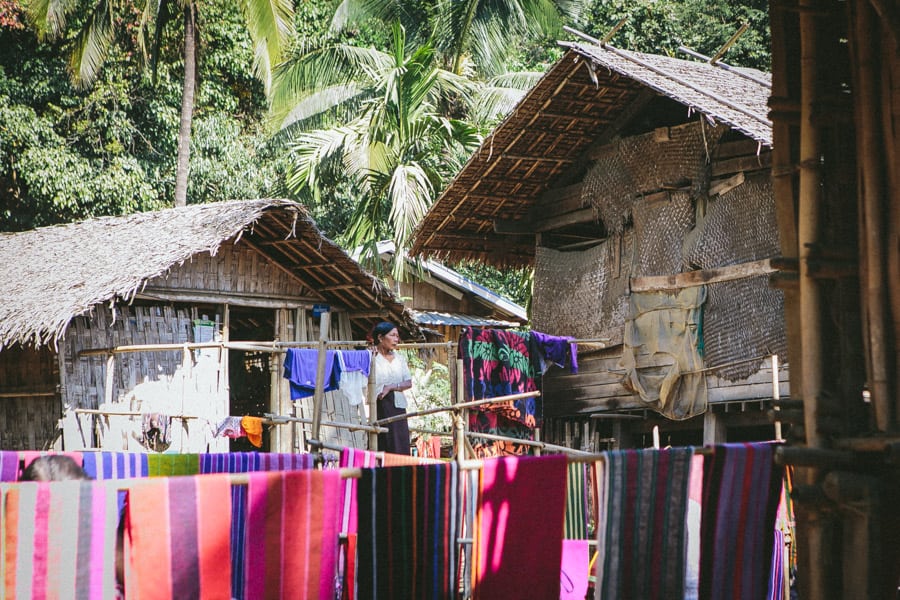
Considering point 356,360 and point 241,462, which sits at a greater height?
point 356,360

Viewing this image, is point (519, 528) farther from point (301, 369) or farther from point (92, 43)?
point (92, 43)

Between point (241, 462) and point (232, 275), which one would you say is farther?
point (232, 275)

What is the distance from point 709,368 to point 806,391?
21.6 feet

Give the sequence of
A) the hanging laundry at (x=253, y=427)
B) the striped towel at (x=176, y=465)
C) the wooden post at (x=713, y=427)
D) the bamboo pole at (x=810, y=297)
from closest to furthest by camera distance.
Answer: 1. the bamboo pole at (x=810, y=297)
2. the striped towel at (x=176, y=465)
3. the hanging laundry at (x=253, y=427)
4. the wooden post at (x=713, y=427)

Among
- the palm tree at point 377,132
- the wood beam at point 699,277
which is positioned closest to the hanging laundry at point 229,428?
the wood beam at point 699,277

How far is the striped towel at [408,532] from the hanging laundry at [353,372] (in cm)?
580

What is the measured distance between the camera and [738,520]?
186 inches

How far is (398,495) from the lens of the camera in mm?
4520

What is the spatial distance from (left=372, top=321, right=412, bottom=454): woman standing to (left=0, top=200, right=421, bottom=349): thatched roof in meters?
2.79

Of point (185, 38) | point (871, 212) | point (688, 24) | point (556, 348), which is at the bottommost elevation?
point (556, 348)

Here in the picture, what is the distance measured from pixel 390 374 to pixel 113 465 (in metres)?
3.04

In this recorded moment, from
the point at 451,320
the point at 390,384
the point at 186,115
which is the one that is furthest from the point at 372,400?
the point at 186,115

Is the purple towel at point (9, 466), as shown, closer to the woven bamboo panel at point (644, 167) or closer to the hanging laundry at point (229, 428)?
the hanging laundry at point (229, 428)

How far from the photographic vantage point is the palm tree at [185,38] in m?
16.6
